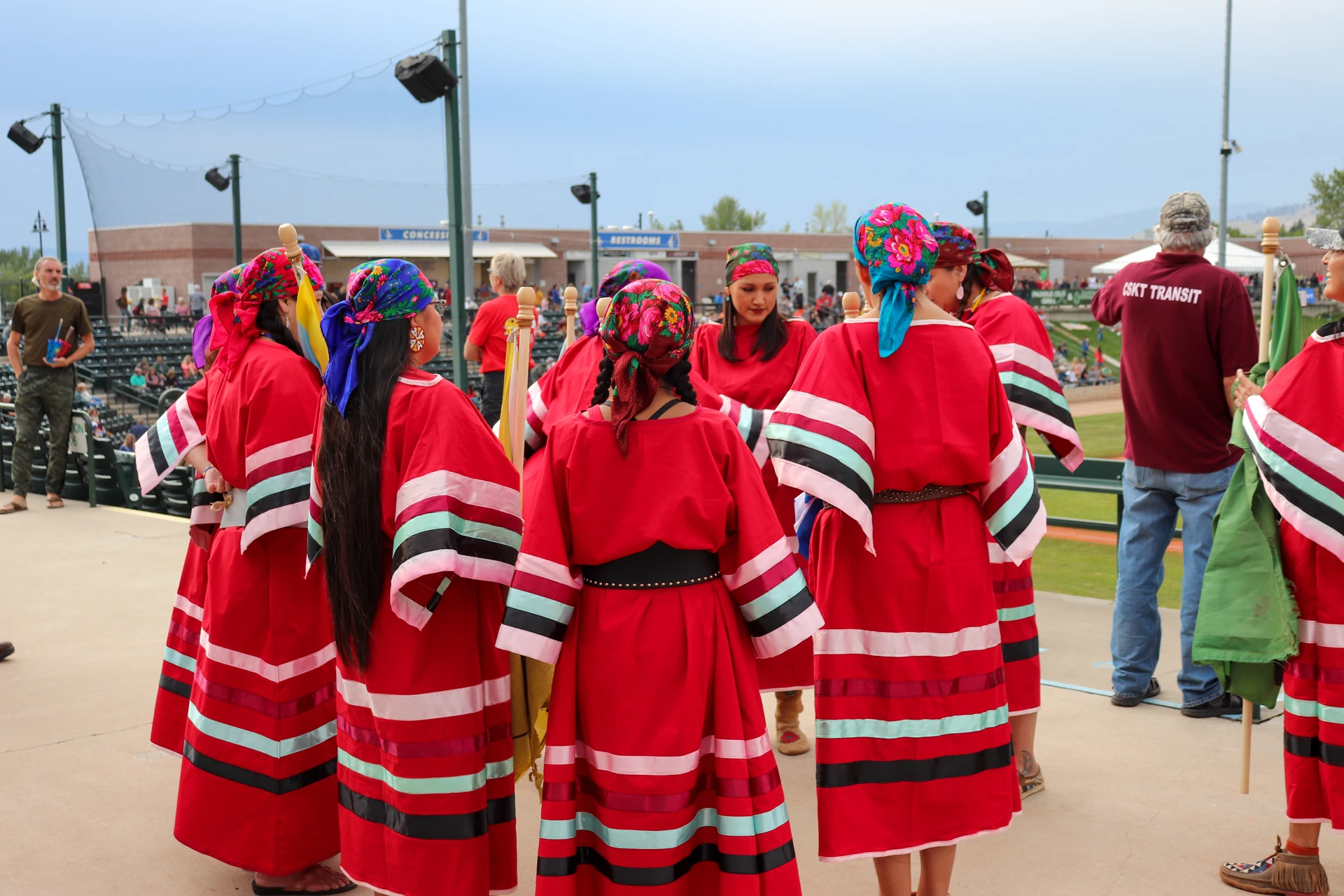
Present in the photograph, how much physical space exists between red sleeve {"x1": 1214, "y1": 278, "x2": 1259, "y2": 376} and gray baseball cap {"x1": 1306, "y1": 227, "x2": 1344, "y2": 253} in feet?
4.73

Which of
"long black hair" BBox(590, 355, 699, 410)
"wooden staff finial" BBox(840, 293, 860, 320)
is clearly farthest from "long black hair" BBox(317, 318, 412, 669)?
"wooden staff finial" BBox(840, 293, 860, 320)

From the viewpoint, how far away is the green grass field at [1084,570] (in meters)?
8.66

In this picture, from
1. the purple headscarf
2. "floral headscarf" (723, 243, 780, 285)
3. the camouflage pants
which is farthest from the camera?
the camouflage pants

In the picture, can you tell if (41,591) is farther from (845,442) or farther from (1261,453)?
(1261,453)

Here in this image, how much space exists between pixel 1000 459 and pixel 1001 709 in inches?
28.4

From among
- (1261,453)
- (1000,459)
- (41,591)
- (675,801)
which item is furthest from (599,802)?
(41,591)

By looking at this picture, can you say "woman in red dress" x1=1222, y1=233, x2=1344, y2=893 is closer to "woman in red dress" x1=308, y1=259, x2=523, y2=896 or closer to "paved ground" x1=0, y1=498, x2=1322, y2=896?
"paved ground" x1=0, y1=498, x2=1322, y2=896

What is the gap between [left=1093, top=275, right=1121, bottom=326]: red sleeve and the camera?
18.2 feet

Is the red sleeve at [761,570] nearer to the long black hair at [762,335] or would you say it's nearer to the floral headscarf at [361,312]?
the floral headscarf at [361,312]

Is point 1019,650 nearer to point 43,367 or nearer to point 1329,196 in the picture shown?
point 43,367

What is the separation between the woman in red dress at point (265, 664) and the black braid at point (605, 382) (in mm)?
1231

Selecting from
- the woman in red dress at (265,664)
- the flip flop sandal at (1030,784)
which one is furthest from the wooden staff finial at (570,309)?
the flip flop sandal at (1030,784)

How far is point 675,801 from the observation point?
293 cm

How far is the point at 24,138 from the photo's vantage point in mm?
19781
